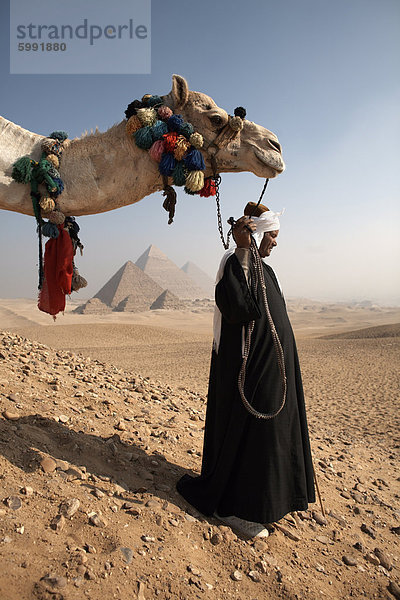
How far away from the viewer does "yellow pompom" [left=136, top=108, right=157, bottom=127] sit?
2303mm

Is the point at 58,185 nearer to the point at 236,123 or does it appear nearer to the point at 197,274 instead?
the point at 236,123

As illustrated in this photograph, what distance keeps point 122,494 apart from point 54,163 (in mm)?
2027

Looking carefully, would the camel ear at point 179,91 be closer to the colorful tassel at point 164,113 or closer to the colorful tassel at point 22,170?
the colorful tassel at point 164,113

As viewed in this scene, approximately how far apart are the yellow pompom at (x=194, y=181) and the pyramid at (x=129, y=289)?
2189 inches

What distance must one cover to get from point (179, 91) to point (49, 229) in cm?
112

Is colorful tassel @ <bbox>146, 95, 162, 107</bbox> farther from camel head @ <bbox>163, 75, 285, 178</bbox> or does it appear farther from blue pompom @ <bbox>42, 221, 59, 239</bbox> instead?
blue pompom @ <bbox>42, 221, 59, 239</bbox>

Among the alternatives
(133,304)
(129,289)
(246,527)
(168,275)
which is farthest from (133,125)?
(168,275)

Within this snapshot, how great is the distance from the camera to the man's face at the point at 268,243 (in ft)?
8.75

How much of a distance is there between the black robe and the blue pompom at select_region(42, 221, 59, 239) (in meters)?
1.01

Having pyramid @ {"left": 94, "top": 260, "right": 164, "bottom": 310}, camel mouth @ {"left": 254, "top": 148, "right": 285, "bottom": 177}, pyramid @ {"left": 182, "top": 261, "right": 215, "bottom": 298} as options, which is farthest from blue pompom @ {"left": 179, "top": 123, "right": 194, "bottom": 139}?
pyramid @ {"left": 182, "top": 261, "right": 215, "bottom": 298}

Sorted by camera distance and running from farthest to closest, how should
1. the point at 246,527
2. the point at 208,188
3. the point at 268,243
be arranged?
the point at 268,243 < the point at 208,188 < the point at 246,527

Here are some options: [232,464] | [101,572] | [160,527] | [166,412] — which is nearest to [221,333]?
[232,464]

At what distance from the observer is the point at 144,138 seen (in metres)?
2.29

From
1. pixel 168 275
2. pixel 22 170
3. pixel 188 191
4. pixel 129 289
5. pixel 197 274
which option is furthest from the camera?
pixel 197 274
